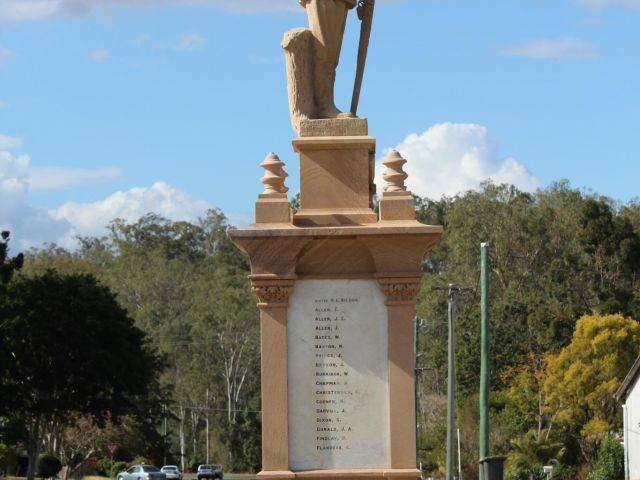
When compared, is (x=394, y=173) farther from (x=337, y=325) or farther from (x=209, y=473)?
(x=209, y=473)

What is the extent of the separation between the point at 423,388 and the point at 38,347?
26659 mm

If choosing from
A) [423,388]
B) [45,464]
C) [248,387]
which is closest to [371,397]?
[45,464]

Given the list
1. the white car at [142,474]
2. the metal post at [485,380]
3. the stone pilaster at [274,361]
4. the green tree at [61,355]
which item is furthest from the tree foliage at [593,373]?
the stone pilaster at [274,361]

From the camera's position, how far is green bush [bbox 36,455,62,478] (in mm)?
53750

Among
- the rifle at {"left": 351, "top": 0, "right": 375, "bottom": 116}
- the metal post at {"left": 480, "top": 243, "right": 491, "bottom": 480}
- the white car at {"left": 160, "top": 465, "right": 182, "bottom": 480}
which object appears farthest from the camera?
the white car at {"left": 160, "top": 465, "right": 182, "bottom": 480}

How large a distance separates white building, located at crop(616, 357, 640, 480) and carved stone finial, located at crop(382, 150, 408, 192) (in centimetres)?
3558

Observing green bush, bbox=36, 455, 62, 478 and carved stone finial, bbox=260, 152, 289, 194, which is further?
green bush, bbox=36, 455, 62, 478

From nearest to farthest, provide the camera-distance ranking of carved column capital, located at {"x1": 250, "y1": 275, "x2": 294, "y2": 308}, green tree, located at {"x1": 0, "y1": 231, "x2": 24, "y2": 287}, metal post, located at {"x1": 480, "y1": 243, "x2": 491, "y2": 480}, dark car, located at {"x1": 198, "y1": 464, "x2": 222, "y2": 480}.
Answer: carved column capital, located at {"x1": 250, "y1": 275, "x2": 294, "y2": 308} → metal post, located at {"x1": 480, "y1": 243, "x2": 491, "y2": 480} → green tree, located at {"x1": 0, "y1": 231, "x2": 24, "y2": 287} → dark car, located at {"x1": 198, "y1": 464, "x2": 222, "y2": 480}

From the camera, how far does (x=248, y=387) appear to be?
7919 centimetres

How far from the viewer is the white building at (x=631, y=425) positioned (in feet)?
158

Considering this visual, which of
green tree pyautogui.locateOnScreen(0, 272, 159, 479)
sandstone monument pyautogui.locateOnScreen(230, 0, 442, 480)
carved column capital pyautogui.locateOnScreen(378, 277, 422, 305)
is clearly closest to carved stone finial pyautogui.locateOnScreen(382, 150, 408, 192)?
sandstone monument pyautogui.locateOnScreen(230, 0, 442, 480)

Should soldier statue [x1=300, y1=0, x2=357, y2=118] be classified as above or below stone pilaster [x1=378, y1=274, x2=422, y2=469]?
above

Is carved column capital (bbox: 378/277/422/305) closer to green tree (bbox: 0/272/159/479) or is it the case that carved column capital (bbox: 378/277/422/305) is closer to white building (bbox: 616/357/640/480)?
green tree (bbox: 0/272/159/479)

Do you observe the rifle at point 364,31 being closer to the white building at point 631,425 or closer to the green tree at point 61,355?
the green tree at point 61,355
